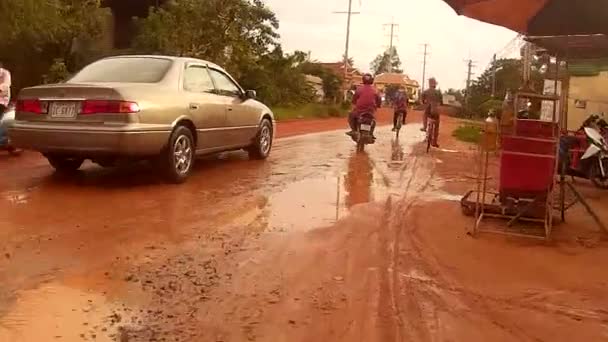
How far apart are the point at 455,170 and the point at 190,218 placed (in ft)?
20.3

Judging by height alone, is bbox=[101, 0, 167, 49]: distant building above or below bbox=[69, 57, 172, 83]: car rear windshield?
above

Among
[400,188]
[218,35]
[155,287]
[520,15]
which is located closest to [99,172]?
[400,188]

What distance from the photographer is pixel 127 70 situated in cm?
848

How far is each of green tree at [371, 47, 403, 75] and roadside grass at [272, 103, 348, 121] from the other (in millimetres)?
54862

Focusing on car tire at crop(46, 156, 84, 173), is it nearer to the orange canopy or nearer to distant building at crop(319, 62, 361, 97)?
the orange canopy

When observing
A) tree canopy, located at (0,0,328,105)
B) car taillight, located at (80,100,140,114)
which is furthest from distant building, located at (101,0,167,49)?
car taillight, located at (80,100,140,114)

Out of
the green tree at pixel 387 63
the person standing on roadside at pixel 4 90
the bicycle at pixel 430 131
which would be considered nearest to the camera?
the person standing on roadside at pixel 4 90

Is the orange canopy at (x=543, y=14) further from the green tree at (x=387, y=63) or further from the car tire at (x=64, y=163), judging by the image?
the green tree at (x=387, y=63)

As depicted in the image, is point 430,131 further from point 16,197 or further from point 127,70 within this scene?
point 16,197

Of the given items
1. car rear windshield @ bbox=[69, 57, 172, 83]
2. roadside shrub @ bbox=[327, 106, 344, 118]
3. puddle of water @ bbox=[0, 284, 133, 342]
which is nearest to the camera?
puddle of water @ bbox=[0, 284, 133, 342]

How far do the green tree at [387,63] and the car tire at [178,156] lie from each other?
83.0 m

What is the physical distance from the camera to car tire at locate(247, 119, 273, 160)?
11086mm

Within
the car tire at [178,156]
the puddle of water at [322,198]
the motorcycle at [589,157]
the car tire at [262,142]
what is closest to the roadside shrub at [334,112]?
the car tire at [262,142]

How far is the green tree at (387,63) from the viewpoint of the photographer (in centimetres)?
9181
